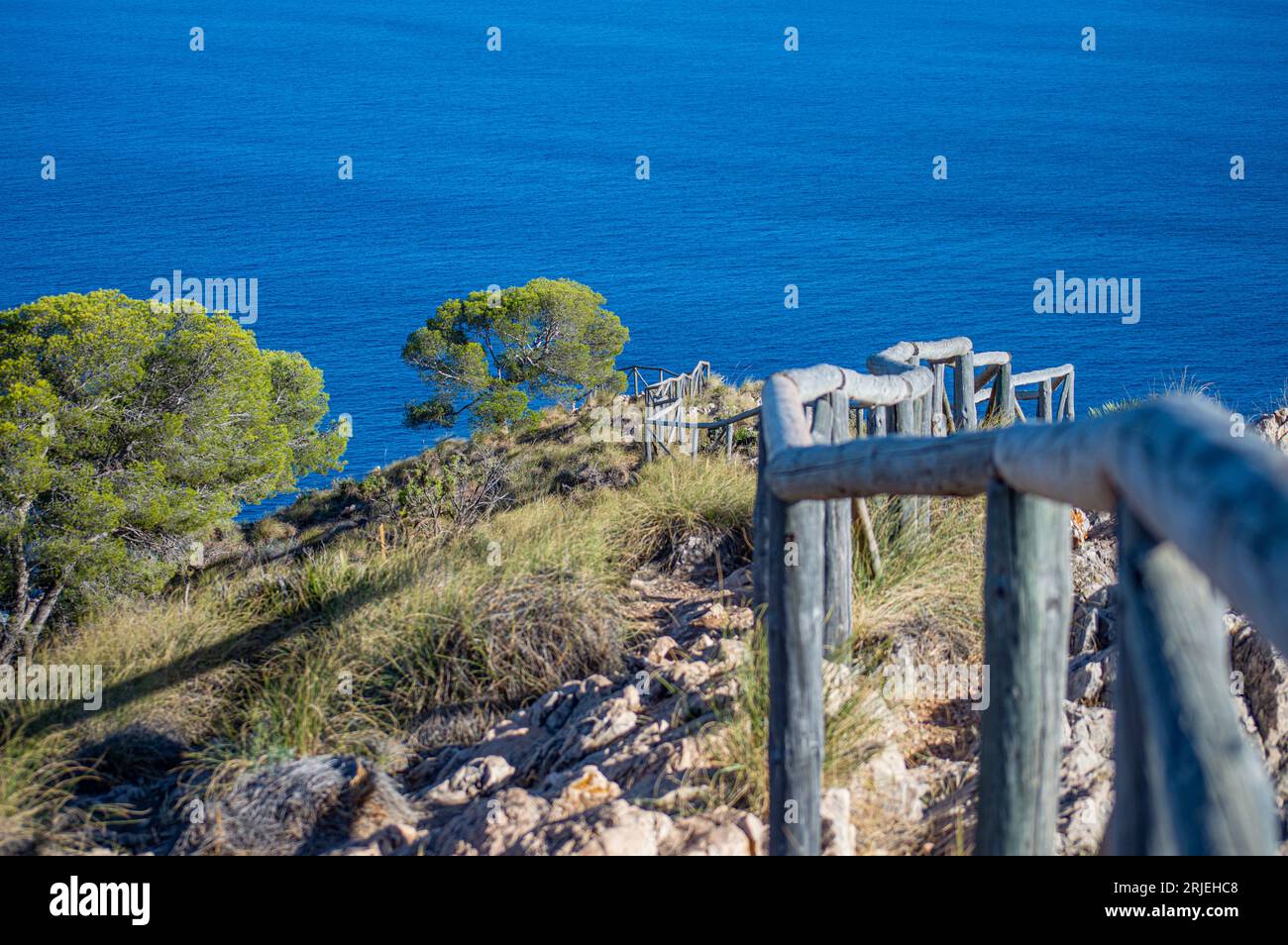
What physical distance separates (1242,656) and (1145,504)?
3631mm

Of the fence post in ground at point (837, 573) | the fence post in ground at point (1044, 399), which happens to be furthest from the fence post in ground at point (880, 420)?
the fence post in ground at point (1044, 399)

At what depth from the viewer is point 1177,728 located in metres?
1.29

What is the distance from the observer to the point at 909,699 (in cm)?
431

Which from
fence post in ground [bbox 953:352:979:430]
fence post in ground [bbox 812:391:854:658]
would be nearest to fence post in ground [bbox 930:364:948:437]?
fence post in ground [bbox 953:352:979:430]

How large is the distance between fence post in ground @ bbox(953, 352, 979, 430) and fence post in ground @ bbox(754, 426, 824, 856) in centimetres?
581

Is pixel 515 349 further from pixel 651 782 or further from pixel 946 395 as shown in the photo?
pixel 651 782

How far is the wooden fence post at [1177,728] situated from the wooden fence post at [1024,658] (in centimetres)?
47

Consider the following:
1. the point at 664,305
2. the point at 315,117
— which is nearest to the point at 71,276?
the point at 664,305
